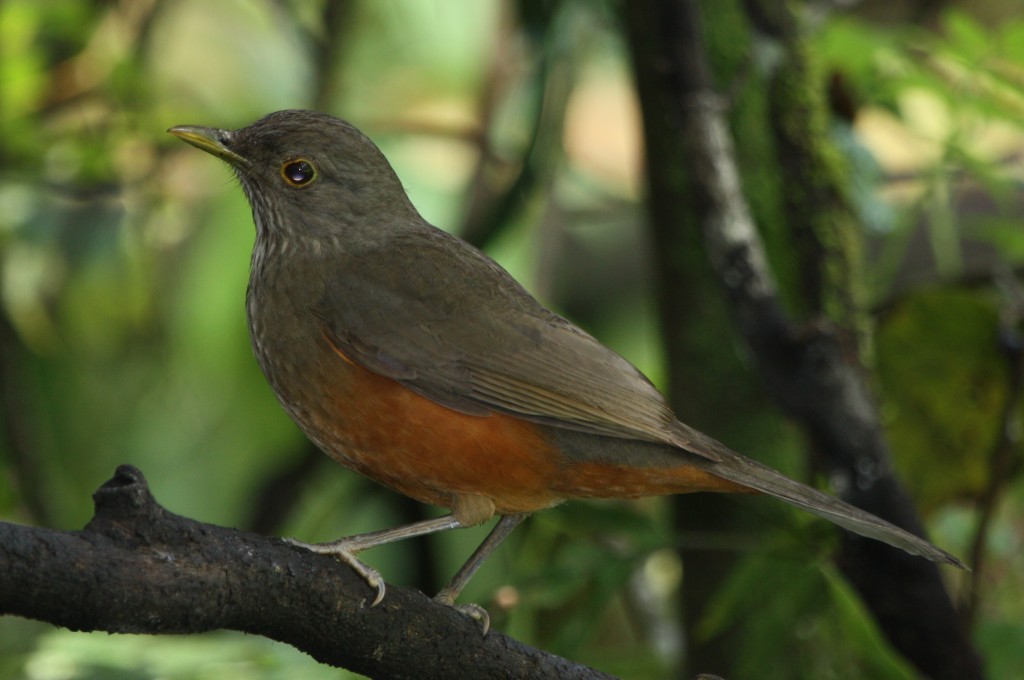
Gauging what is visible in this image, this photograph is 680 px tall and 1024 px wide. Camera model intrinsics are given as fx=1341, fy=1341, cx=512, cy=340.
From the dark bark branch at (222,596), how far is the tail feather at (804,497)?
0.55 metres

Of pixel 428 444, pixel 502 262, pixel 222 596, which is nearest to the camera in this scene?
pixel 222 596

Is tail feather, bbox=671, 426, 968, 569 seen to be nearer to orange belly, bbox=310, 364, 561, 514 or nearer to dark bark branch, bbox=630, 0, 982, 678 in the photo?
orange belly, bbox=310, 364, 561, 514

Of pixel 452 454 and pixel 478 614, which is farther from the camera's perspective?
pixel 452 454

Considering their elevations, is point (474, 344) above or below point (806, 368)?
below

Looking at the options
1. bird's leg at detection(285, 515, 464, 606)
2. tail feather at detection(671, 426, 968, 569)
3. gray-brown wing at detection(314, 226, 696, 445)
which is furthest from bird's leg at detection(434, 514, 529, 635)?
tail feather at detection(671, 426, 968, 569)

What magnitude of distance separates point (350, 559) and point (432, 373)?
20.7 inches

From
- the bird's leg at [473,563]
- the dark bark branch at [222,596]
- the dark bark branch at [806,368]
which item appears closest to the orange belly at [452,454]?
the bird's leg at [473,563]

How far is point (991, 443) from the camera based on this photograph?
448cm

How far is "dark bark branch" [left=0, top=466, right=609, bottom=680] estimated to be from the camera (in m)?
2.04

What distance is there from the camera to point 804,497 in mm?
2838

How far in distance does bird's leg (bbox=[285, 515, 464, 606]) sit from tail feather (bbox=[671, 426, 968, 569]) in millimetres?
583

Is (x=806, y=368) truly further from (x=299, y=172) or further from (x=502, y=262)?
(x=502, y=262)

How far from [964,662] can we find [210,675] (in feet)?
6.71

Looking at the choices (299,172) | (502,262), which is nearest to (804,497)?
(299,172)
